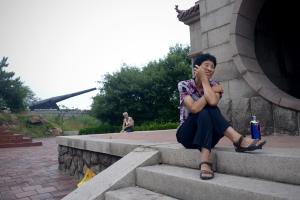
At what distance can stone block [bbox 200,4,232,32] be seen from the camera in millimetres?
5107

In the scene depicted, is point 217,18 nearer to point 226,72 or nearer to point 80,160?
point 226,72

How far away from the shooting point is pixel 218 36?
5297mm

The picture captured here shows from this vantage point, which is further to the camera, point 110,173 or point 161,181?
point 110,173

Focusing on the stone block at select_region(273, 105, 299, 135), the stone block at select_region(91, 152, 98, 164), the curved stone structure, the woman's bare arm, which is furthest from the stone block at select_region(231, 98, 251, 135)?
the stone block at select_region(91, 152, 98, 164)

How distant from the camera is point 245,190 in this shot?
199 cm

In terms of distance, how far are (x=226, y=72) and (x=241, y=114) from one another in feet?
2.79

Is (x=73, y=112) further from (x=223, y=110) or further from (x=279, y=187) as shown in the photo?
(x=279, y=187)

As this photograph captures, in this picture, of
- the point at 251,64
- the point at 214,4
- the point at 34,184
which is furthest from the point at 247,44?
the point at 34,184

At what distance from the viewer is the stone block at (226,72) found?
5008 millimetres

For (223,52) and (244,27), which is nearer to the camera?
A: (244,27)

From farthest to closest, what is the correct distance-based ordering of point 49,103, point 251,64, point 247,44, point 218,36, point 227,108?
point 49,103, point 218,36, point 227,108, point 247,44, point 251,64

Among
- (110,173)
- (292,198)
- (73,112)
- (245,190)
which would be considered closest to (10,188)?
(110,173)

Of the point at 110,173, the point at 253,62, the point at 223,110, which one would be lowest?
the point at 110,173

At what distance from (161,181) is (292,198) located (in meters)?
1.31
